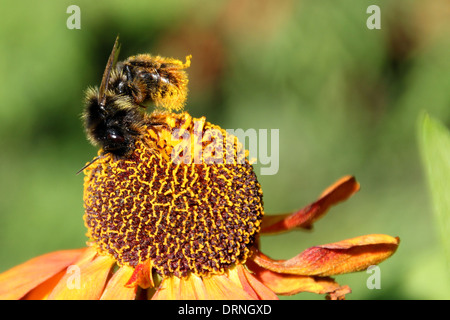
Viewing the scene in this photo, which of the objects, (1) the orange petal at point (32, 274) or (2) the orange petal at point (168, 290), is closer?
(2) the orange petal at point (168, 290)

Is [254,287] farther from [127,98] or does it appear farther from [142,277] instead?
[127,98]

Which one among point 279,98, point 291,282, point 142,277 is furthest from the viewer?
point 279,98

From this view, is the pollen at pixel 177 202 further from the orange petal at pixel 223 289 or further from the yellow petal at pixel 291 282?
the yellow petal at pixel 291 282

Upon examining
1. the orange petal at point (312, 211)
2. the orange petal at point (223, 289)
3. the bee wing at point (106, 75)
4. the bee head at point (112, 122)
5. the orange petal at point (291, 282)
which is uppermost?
the bee wing at point (106, 75)

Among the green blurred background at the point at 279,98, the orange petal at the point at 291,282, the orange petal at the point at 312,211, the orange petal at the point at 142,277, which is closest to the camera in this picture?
the orange petal at the point at 142,277

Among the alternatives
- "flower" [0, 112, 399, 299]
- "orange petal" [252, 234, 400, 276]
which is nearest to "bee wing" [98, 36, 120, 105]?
"flower" [0, 112, 399, 299]

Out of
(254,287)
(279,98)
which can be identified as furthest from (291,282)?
(279,98)

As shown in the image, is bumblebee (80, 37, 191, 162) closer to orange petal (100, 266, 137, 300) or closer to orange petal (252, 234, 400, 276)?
orange petal (100, 266, 137, 300)

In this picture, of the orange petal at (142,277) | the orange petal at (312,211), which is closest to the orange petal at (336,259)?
the orange petal at (312,211)
